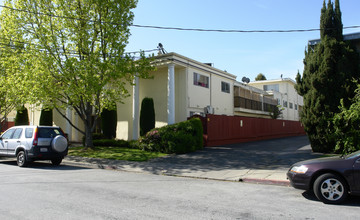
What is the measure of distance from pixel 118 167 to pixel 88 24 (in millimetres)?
8374

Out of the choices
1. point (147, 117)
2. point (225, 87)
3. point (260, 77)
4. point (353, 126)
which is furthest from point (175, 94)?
point (260, 77)

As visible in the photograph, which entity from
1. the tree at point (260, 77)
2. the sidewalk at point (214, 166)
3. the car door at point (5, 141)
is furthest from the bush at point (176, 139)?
the tree at point (260, 77)

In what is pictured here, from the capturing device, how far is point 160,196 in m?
6.67

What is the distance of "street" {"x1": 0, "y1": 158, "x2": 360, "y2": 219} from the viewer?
5.10m

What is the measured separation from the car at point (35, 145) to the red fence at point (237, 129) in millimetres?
9039

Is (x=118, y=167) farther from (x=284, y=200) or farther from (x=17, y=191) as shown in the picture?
(x=284, y=200)

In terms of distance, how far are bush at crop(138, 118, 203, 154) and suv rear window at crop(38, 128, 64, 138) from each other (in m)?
5.10

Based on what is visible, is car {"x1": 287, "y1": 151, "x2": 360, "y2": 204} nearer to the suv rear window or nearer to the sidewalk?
the sidewalk

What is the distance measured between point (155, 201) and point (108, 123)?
50.8 ft

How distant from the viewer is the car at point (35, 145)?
11.6m

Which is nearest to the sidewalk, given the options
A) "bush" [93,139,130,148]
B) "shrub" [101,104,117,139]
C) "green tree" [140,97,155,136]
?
"bush" [93,139,130,148]

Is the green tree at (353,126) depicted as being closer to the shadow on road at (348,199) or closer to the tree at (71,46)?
the shadow on road at (348,199)

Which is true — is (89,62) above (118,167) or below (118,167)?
above

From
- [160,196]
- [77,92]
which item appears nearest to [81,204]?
[160,196]
